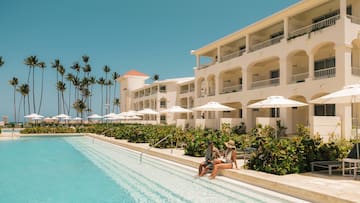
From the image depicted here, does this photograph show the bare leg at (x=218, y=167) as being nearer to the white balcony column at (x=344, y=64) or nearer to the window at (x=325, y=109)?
the white balcony column at (x=344, y=64)

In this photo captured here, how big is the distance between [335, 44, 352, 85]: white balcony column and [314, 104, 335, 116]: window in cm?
330

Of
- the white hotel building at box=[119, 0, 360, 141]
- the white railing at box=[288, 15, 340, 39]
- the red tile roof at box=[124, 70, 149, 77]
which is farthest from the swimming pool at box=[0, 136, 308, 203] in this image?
the red tile roof at box=[124, 70, 149, 77]

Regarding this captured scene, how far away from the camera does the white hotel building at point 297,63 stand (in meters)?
17.0

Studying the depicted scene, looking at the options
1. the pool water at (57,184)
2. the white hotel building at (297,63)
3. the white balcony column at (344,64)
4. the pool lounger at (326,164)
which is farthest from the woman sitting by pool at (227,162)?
the white balcony column at (344,64)

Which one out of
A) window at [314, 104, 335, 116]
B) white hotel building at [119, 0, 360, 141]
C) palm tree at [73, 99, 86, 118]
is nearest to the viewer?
white hotel building at [119, 0, 360, 141]

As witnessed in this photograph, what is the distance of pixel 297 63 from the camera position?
23.4 metres

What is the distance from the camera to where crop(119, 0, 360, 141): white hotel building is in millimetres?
17016

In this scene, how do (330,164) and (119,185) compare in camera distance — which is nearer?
(330,164)

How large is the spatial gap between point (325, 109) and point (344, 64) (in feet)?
13.8

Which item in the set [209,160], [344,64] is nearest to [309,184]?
[209,160]

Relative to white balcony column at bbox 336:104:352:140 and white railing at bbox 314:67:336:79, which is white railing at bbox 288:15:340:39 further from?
white balcony column at bbox 336:104:352:140

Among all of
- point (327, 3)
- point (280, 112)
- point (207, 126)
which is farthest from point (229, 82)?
point (327, 3)

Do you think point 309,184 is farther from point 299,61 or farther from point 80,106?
point 80,106

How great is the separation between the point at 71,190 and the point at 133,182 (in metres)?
1.97
